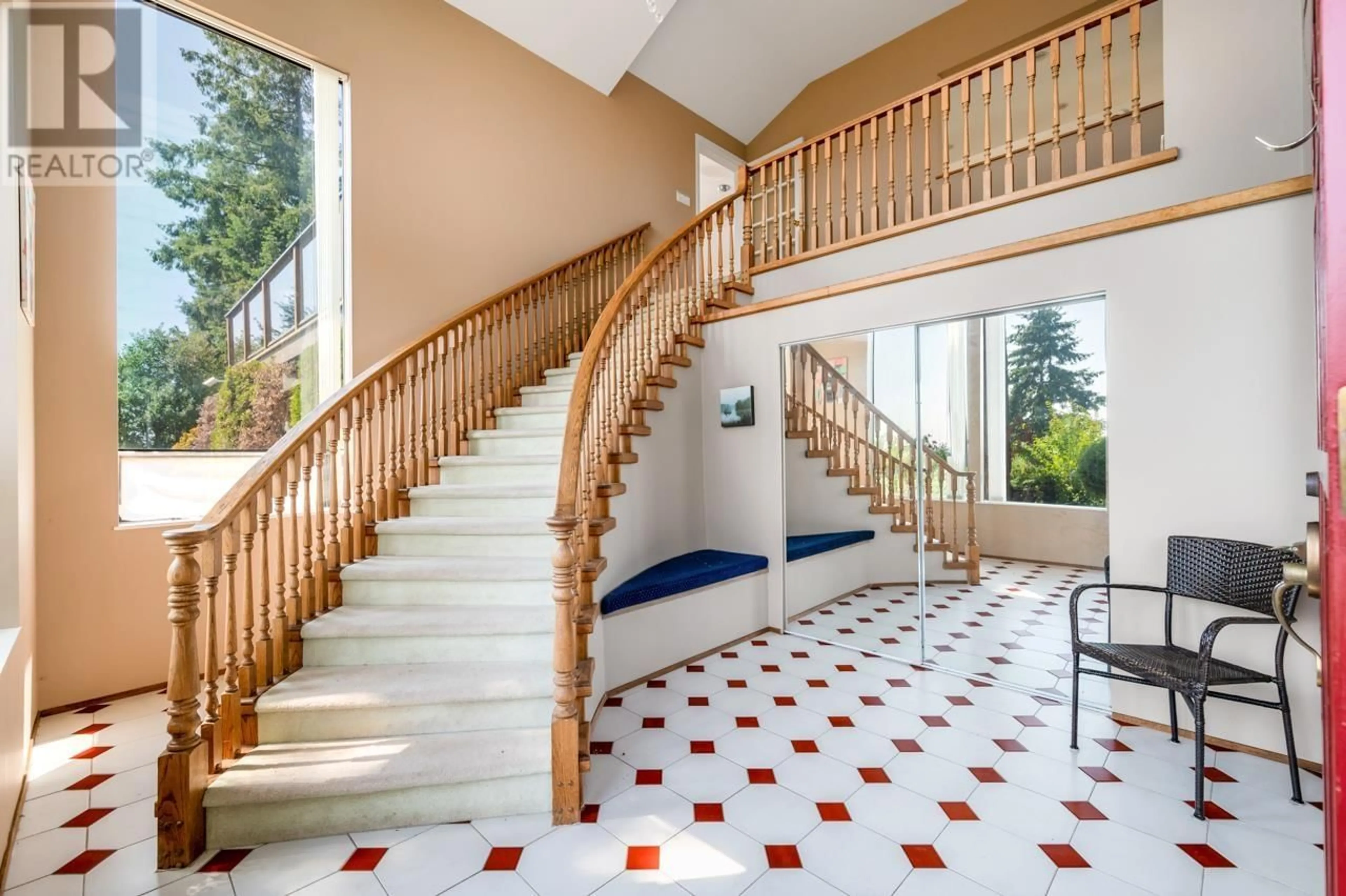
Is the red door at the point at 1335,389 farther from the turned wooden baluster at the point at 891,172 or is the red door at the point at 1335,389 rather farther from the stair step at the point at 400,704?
the turned wooden baluster at the point at 891,172

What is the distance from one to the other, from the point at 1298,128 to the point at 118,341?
651cm

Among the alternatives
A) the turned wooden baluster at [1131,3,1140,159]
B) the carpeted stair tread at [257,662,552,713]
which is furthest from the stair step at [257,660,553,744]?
the turned wooden baluster at [1131,3,1140,159]

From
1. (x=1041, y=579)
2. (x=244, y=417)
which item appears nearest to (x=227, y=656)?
(x=244, y=417)

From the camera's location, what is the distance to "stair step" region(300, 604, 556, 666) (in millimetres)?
2727

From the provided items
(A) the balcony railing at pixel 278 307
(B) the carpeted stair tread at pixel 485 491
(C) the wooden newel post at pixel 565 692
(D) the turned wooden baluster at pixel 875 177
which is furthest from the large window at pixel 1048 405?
(A) the balcony railing at pixel 278 307

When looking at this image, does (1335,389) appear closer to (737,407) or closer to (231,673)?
(231,673)

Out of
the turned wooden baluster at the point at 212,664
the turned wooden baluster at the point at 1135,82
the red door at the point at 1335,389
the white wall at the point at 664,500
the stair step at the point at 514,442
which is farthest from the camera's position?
the stair step at the point at 514,442

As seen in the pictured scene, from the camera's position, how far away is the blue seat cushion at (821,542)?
4.39 metres

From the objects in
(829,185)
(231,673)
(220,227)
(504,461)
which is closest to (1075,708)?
(504,461)

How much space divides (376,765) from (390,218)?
12.4 feet

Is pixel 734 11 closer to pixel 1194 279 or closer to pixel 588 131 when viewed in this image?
pixel 588 131

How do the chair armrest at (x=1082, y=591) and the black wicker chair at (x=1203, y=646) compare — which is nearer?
the black wicker chair at (x=1203, y=646)

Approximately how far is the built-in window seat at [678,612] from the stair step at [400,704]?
638 mm

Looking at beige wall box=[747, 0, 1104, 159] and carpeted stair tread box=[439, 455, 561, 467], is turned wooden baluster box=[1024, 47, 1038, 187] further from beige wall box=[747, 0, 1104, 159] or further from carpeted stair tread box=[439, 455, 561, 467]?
carpeted stair tread box=[439, 455, 561, 467]
